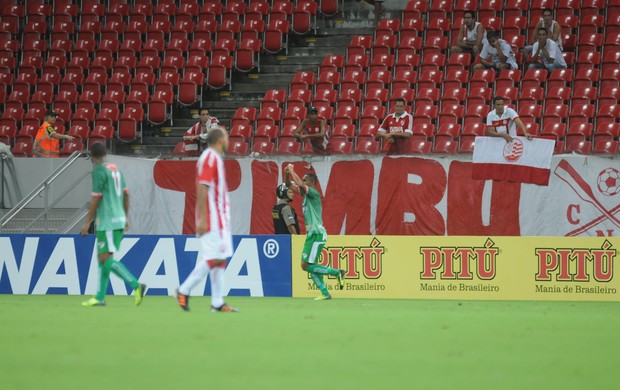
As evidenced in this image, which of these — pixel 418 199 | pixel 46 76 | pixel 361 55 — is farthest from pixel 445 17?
pixel 46 76

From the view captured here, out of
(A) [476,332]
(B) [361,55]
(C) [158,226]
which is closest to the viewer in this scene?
(A) [476,332]

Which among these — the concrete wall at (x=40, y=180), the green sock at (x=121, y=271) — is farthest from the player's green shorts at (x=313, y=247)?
the concrete wall at (x=40, y=180)

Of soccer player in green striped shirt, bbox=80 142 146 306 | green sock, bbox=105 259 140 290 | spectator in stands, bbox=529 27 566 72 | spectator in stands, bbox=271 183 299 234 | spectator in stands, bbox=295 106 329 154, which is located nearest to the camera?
green sock, bbox=105 259 140 290

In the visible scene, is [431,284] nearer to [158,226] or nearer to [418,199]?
[418,199]

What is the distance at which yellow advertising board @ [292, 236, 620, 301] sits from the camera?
1695cm

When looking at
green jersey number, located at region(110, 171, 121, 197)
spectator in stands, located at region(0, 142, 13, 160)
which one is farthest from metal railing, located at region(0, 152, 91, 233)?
green jersey number, located at region(110, 171, 121, 197)

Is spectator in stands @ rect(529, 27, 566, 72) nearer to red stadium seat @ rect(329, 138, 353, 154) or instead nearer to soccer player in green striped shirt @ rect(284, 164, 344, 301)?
red stadium seat @ rect(329, 138, 353, 154)

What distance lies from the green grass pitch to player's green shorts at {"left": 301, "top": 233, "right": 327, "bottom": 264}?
456 centimetres

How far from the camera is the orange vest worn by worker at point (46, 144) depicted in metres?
20.4

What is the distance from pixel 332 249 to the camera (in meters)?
18.0

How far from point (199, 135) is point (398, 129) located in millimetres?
4016

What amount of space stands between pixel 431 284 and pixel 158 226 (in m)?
5.97

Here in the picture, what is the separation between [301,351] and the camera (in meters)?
7.86

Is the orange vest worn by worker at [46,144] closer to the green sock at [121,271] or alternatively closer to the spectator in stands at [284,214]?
the spectator in stands at [284,214]
